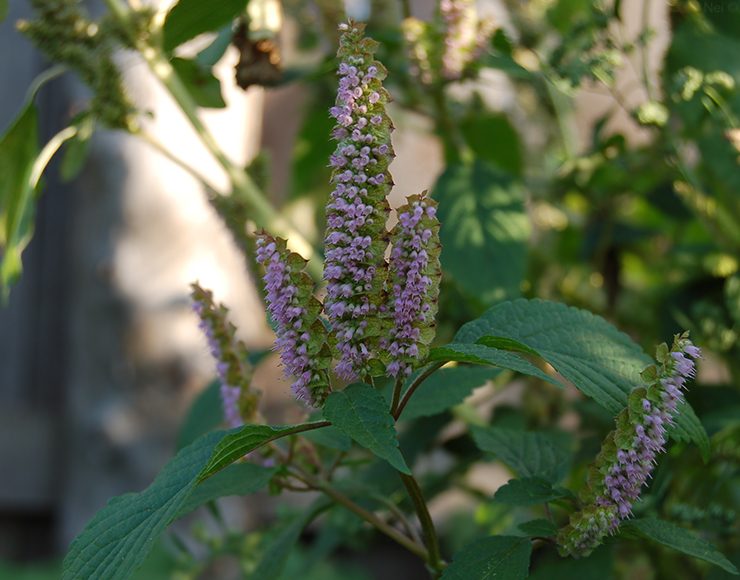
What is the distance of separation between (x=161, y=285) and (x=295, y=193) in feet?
1.57

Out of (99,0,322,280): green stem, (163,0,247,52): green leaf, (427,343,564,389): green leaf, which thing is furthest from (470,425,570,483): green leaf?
(163,0,247,52): green leaf

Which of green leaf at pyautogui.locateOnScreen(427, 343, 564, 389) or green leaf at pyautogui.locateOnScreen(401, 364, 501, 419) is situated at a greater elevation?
green leaf at pyautogui.locateOnScreen(427, 343, 564, 389)

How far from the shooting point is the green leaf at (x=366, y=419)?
12.0 inches

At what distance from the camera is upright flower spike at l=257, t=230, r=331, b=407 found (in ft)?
1.07

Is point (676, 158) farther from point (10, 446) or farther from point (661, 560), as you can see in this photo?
point (10, 446)

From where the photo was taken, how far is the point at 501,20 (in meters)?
1.34

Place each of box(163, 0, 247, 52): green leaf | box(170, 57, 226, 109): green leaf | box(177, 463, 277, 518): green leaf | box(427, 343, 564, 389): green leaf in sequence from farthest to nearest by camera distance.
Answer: box(170, 57, 226, 109): green leaf, box(163, 0, 247, 52): green leaf, box(177, 463, 277, 518): green leaf, box(427, 343, 564, 389): green leaf

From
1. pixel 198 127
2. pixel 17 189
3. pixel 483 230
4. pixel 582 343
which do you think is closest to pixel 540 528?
pixel 582 343

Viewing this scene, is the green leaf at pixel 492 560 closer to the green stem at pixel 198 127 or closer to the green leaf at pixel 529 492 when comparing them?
the green leaf at pixel 529 492

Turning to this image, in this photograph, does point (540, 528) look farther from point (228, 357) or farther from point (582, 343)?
point (228, 357)

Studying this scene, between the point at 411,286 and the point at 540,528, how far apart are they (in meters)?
0.17

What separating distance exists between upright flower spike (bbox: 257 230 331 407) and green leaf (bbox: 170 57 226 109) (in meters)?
0.38

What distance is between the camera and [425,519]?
0.39 metres

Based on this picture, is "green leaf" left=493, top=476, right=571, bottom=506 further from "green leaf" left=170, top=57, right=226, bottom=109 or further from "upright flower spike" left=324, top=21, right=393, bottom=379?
"green leaf" left=170, top=57, right=226, bottom=109
